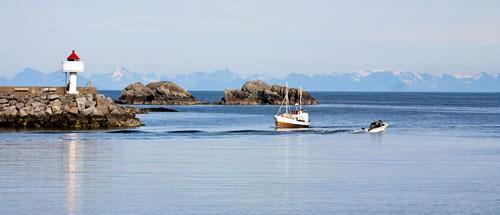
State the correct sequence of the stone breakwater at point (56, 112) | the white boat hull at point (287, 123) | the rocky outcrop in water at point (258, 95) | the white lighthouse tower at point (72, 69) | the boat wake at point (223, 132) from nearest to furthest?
the boat wake at point (223, 132)
the stone breakwater at point (56, 112)
the white lighthouse tower at point (72, 69)
the white boat hull at point (287, 123)
the rocky outcrop in water at point (258, 95)

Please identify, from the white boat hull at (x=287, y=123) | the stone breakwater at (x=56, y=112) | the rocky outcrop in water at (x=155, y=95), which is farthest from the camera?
the rocky outcrop in water at (x=155, y=95)

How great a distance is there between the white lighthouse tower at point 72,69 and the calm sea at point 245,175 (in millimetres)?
10626

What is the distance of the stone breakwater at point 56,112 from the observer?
62531 millimetres

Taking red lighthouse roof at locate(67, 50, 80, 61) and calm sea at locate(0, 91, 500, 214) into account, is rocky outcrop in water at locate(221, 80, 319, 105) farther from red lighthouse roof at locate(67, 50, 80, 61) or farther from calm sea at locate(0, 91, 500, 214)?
calm sea at locate(0, 91, 500, 214)

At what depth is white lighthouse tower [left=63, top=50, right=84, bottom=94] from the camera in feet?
218

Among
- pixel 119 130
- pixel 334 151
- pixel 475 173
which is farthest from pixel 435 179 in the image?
pixel 119 130

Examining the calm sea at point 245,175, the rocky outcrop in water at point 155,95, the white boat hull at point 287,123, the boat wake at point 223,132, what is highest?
the rocky outcrop in water at point 155,95

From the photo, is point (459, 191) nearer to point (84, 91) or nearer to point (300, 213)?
point (300, 213)

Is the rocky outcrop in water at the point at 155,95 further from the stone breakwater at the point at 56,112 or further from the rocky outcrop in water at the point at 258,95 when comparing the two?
the stone breakwater at the point at 56,112

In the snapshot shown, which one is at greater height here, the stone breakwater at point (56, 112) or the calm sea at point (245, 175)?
the stone breakwater at point (56, 112)

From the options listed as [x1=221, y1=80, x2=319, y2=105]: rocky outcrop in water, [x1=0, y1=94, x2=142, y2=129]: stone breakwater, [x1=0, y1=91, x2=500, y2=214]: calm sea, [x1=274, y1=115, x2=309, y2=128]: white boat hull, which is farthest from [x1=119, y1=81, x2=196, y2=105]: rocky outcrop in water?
[x1=0, y1=91, x2=500, y2=214]: calm sea

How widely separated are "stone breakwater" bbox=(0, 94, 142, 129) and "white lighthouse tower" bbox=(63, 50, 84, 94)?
185 cm

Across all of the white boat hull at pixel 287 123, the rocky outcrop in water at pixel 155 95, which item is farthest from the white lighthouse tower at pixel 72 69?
the rocky outcrop in water at pixel 155 95

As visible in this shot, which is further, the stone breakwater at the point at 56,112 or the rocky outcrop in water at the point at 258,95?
the rocky outcrop in water at the point at 258,95
